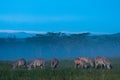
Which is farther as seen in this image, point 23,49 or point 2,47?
point 23,49

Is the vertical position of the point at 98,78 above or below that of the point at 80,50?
below

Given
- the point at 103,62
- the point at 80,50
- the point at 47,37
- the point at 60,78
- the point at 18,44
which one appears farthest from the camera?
the point at 18,44

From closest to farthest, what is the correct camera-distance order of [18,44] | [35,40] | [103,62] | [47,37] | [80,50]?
[103,62], [47,37], [35,40], [80,50], [18,44]

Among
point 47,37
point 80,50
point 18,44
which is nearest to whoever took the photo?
point 47,37

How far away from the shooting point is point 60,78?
22422 mm

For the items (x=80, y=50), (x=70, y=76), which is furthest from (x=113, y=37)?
(x=70, y=76)

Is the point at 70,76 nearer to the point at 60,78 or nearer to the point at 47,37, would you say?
the point at 60,78

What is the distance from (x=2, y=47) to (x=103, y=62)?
9768 cm

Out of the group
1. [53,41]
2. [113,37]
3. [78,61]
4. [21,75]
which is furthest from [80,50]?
[21,75]

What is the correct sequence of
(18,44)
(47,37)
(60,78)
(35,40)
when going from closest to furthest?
(60,78), (47,37), (35,40), (18,44)

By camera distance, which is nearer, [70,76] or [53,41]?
[70,76]

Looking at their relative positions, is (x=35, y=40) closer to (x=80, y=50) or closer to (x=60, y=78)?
(x=80, y=50)

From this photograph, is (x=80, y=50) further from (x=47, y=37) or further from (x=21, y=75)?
(x=21, y=75)

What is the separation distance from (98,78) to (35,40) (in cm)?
9689
